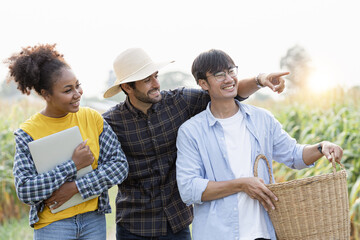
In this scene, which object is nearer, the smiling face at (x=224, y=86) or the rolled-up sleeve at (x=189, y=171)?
the rolled-up sleeve at (x=189, y=171)

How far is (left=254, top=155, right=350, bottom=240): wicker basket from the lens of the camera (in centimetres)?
222

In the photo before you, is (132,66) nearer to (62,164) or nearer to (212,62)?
(212,62)

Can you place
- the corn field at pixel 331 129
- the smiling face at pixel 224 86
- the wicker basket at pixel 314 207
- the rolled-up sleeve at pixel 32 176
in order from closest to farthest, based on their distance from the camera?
1. the wicker basket at pixel 314 207
2. the rolled-up sleeve at pixel 32 176
3. the smiling face at pixel 224 86
4. the corn field at pixel 331 129

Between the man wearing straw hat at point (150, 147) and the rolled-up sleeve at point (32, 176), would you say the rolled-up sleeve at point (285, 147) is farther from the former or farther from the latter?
Result: the rolled-up sleeve at point (32, 176)

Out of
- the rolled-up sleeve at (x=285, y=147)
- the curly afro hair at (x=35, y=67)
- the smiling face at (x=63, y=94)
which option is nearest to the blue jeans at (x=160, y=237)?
the rolled-up sleeve at (x=285, y=147)

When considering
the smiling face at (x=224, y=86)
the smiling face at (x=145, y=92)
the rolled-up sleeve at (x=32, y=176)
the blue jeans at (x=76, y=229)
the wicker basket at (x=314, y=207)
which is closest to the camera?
the wicker basket at (x=314, y=207)

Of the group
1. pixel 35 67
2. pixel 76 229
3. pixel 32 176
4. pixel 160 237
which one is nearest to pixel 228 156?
pixel 160 237

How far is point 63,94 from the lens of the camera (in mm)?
2586

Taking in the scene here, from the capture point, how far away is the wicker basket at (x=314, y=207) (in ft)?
7.29

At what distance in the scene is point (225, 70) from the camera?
2695mm

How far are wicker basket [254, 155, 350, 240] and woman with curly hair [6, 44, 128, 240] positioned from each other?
1.02m

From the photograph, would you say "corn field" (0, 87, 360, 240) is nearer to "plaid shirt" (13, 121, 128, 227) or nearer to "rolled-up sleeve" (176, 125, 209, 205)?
Result: "rolled-up sleeve" (176, 125, 209, 205)

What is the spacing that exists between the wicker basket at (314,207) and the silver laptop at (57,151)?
1140 mm

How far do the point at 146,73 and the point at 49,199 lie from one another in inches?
43.3
